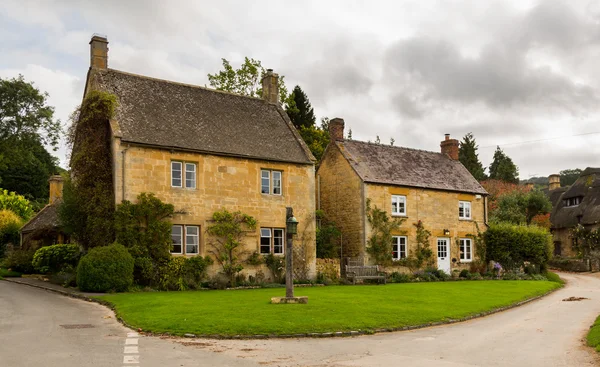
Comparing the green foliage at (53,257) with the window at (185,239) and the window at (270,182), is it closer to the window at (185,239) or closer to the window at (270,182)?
the window at (185,239)

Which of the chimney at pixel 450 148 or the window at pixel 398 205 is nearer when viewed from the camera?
the window at pixel 398 205

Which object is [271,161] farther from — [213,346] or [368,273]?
[213,346]

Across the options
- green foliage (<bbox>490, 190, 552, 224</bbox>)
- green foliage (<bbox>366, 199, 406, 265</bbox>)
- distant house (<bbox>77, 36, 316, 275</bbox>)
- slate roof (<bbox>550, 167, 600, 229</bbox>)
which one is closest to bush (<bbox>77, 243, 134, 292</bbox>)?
distant house (<bbox>77, 36, 316, 275</bbox>)

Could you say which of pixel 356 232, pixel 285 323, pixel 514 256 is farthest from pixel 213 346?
pixel 514 256

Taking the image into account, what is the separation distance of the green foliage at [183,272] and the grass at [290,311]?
3.15 m

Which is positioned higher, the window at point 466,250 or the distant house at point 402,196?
the distant house at point 402,196

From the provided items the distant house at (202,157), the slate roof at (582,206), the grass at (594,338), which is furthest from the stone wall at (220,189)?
the slate roof at (582,206)

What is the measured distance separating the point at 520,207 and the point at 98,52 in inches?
1473

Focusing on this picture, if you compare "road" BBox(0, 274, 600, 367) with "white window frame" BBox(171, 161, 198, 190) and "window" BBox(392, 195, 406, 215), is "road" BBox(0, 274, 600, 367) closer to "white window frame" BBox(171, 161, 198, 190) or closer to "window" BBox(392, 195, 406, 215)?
"white window frame" BBox(171, 161, 198, 190)

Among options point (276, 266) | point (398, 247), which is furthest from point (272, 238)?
point (398, 247)

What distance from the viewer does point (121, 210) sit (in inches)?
993

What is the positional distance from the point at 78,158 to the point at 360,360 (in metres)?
20.0

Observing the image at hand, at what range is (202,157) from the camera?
1105 inches

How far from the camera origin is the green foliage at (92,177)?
2600 cm
